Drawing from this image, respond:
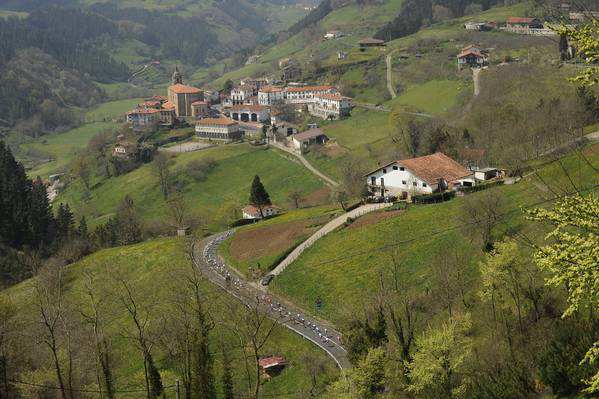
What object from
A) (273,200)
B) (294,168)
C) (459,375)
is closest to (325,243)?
(459,375)

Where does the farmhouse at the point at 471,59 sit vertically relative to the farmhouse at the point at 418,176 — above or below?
above

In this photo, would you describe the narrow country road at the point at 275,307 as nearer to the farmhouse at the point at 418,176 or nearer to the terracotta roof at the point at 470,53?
the farmhouse at the point at 418,176

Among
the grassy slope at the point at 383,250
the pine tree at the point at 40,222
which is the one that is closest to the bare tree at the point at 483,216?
the grassy slope at the point at 383,250

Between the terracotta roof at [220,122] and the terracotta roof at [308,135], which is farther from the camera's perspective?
the terracotta roof at [220,122]

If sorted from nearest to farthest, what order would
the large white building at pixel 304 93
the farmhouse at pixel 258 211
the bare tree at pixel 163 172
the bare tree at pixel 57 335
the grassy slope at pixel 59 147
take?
the bare tree at pixel 57 335 → the farmhouse at pixel 258 211 → the bare tree at pixel 163 172 → the large white building at pixel 304 93 → the grassy slope at pixel 59 147

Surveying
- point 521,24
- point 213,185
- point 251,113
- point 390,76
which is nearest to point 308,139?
point 213,185

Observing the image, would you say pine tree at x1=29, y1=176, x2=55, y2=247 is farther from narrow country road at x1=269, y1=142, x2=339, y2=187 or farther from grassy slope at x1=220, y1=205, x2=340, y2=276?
narrow country road at x1=269, y1=142, x2=339, y2=187

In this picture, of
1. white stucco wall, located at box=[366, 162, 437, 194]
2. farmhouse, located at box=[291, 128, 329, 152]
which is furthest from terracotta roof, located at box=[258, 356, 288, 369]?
farmhouse, located at box=[291, 128, 329, 152]
